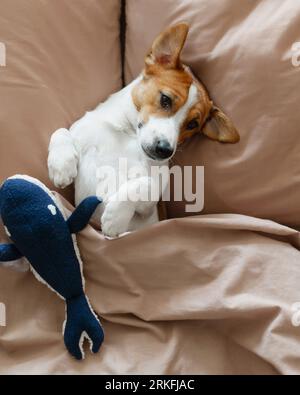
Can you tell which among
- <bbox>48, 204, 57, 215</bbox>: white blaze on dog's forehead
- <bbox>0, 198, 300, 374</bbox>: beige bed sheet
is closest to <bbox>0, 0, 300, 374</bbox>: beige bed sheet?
<bbox>0, 198, 300, 374</bbox>: beige bed sheet

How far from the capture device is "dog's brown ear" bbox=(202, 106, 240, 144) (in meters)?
1.27

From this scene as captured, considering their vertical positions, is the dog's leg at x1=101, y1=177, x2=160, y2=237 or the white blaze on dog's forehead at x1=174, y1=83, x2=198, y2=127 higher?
the white blaze on dog's forehead at x1=174, y1=83, x2=198, y2=127

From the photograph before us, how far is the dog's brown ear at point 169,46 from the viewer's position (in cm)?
124

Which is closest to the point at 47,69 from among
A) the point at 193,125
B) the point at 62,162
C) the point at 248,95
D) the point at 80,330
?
the point at 62,162

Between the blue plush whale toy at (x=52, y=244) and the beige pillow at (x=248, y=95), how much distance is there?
39 centimetres

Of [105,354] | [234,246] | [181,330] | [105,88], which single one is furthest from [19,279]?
[105,88]

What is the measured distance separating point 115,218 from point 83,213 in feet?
0.29

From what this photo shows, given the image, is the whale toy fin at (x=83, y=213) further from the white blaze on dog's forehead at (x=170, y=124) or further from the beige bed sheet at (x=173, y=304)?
the white blaze on dog's forehead at (x=170, y=124)

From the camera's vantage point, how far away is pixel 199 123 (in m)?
1.32

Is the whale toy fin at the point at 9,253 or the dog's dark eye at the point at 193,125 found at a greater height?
the dog's dark eye at the point at 193,125

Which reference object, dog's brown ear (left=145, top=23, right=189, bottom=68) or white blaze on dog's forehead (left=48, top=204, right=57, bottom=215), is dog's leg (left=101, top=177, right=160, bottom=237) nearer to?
white blaze on dog's forehead (left=48, top=204, right=57, bottom=215)

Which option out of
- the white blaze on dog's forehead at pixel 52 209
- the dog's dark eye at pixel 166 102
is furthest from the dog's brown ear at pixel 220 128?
the white blaze on dog's forehead at pixel 52 209

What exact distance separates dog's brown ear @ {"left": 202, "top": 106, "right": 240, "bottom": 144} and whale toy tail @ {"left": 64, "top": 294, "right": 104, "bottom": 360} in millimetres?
552

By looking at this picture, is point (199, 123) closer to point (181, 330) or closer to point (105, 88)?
point (105, 88)
